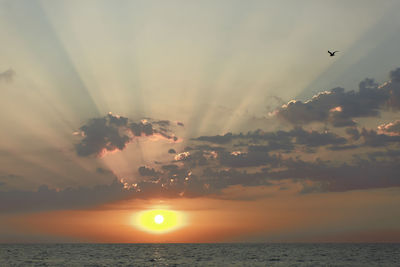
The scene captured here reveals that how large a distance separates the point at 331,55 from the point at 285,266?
52.5 m

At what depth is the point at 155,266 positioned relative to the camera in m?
103

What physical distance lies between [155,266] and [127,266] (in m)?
6.95

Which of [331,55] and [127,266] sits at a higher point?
[331,55]

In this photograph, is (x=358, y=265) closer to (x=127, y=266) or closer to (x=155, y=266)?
(x=155, y=266)

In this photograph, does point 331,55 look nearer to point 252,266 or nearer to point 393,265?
point 252,266

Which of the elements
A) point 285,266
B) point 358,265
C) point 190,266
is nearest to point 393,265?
point 358,265

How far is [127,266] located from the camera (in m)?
102

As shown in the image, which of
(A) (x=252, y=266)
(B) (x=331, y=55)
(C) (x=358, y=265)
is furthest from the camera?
(C) (x=358, y=265)

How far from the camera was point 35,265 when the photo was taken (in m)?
107

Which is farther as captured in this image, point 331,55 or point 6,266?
point 6,266

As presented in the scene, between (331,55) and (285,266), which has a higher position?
(331,55)

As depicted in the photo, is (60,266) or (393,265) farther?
(393,265)

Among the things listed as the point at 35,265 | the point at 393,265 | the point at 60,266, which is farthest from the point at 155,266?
the point at 393,265

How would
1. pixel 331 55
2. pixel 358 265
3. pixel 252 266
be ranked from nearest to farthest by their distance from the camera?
pixel 331 55 < pixel 252 266 < pixel 358 265
